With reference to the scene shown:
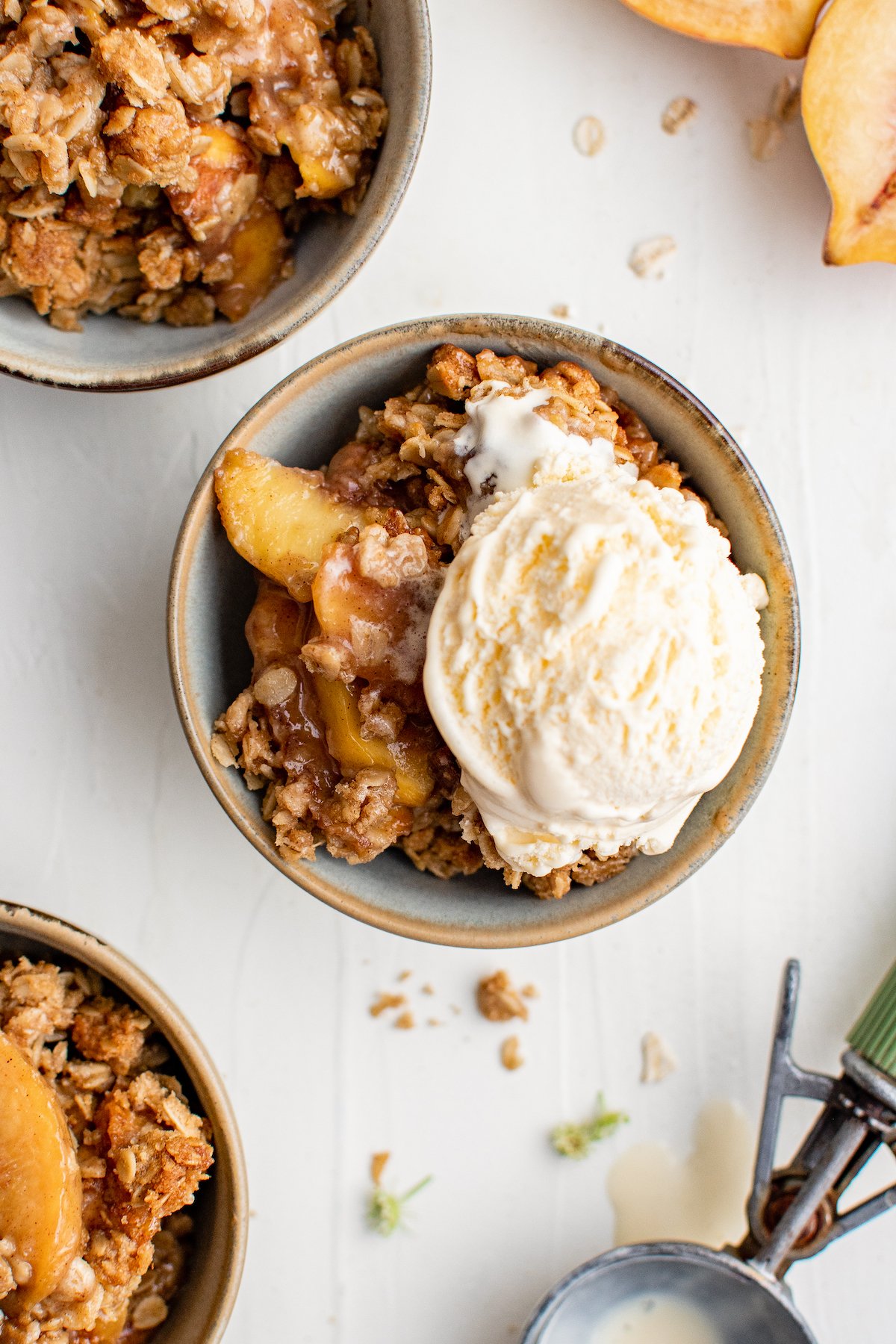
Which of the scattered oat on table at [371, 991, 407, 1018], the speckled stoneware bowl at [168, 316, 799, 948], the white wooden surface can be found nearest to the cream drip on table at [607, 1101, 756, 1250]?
the white wooden surface

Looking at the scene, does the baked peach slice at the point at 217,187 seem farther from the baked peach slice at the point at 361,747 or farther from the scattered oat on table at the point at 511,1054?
the scattered oat on table at the point at 511,1054


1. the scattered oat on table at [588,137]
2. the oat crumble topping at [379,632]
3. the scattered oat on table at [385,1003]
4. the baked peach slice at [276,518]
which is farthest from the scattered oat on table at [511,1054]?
the scattered oat on table at [588,137]

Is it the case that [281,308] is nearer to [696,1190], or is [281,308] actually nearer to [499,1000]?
[499,1000]

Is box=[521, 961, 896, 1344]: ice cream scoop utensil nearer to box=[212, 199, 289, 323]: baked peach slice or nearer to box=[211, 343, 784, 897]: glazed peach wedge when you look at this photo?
box=[211, 343, 784, 897]: glazed peach wedge

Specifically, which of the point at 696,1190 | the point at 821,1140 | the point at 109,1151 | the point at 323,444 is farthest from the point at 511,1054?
the point at 323,444

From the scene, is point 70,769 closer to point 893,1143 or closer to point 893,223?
point 893,1143
